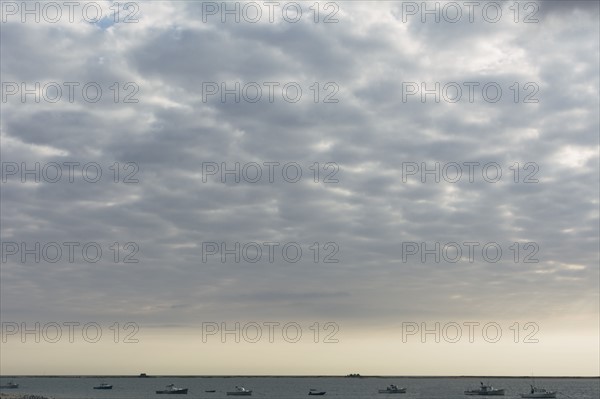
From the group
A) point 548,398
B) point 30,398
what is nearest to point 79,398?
point 30,398

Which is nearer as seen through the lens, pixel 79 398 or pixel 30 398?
pixel 30 398

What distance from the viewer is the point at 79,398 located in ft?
645

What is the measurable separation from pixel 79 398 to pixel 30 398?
69979 millimetres

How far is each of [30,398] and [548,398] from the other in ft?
441

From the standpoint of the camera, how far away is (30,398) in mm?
129750

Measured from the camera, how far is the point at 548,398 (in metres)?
200

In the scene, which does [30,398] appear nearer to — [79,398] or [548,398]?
[79,398]

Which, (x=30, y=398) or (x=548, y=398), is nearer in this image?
(x=30, y=398)

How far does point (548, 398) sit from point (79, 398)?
12445 centimetres
